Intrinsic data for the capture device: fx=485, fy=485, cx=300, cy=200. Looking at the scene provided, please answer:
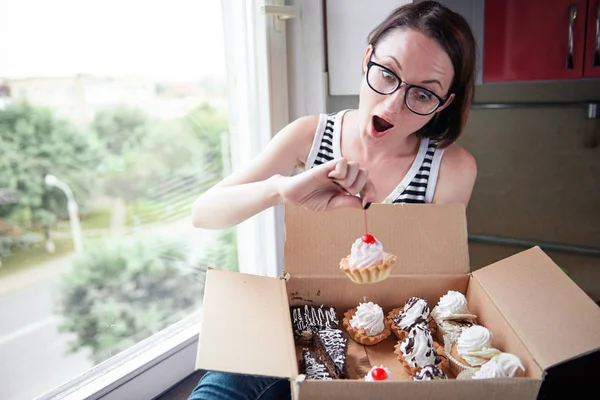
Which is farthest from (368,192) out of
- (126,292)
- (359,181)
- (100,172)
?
(126,292)

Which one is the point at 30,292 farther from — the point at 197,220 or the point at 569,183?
the point at 569,183

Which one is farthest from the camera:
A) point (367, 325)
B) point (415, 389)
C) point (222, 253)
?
point (222, 253)

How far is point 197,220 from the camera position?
1.27 m

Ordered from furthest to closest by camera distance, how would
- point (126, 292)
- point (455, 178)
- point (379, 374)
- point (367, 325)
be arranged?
point (126, 292) → point (455, 178) → point (367, 325) → point (379, 374)

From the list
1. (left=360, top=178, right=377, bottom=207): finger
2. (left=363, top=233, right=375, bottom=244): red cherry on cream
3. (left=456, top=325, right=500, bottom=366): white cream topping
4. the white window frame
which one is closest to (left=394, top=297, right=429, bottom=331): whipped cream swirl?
(left=456, top=325, right=500, bottom=366): white cream topping

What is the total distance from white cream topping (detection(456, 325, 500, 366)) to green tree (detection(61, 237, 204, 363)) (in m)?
0.96

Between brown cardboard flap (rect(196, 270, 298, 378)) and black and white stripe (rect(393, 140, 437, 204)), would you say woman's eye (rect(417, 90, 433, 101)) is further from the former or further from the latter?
brown cardboard flap (rect(196, 270, 298, 378))

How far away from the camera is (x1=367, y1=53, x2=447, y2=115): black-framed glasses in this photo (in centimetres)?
111

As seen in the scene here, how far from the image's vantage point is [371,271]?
101cm

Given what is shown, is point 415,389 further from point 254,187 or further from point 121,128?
point 121,128

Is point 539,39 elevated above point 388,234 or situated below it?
above

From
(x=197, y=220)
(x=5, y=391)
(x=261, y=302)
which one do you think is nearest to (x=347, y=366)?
(x=261, y=302)

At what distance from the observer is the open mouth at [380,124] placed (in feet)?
3.82

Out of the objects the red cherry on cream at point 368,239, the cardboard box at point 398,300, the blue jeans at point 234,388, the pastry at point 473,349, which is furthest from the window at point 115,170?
the pastry at point 473,349
